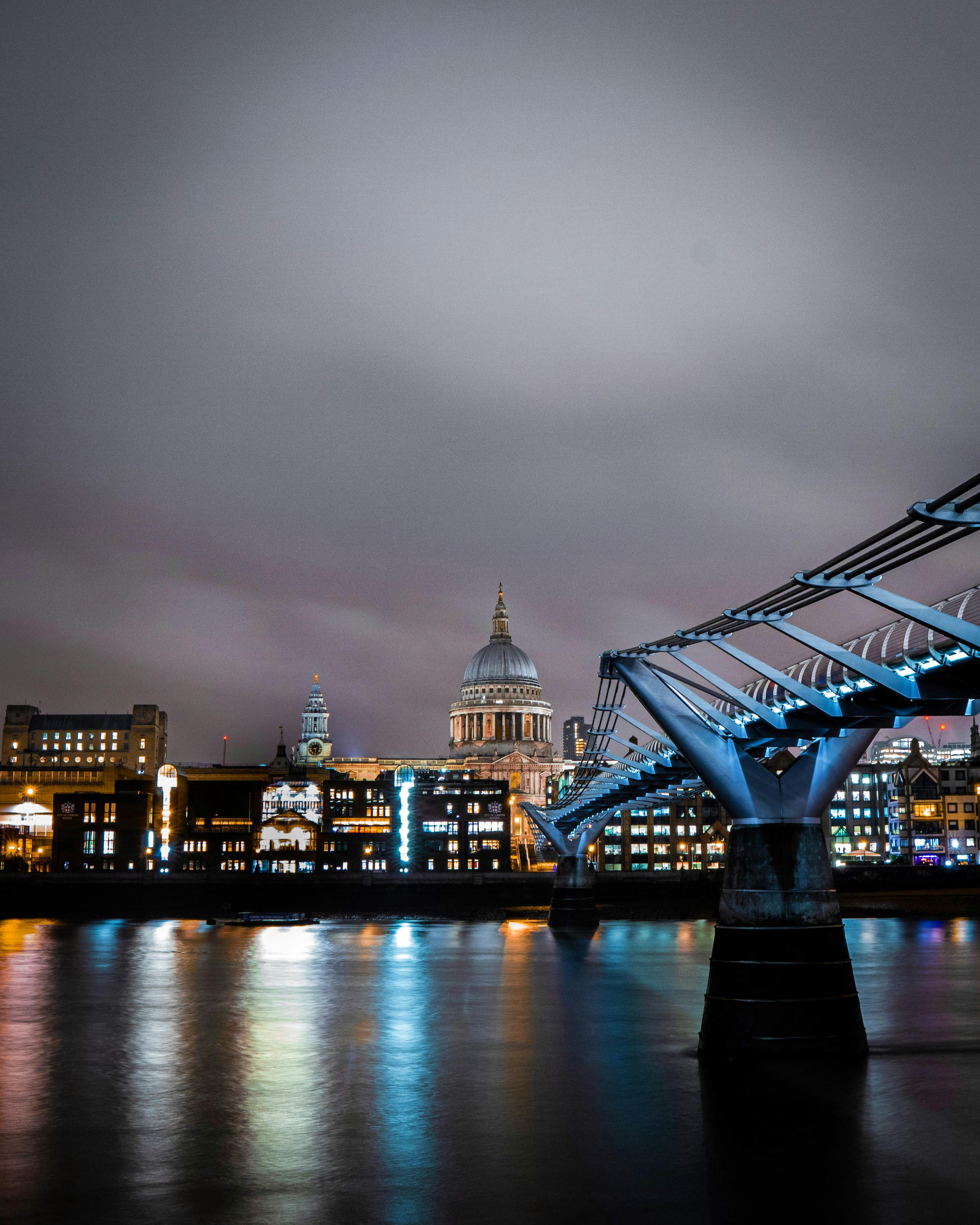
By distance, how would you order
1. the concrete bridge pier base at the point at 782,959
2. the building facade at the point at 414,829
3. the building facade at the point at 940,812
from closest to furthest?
the concrete bridge pier base at the point at 782,959, the building facade at the point at 940,812, the building facade at the point at 414,829

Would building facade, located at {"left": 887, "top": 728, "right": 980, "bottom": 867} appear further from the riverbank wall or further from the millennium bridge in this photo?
the millennium bridge

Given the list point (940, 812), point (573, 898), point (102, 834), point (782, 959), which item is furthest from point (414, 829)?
point (782, 959)

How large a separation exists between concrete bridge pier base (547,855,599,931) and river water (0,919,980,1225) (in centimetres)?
3598

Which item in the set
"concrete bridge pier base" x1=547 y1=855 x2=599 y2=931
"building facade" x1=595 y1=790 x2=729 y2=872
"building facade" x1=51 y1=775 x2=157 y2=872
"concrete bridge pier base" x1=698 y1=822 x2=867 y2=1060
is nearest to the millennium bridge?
"concrete bridge pier base" x1=698 y1=822 x2=867 y2=1060

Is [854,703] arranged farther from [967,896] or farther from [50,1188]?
[967,896]

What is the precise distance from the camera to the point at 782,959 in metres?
31.1

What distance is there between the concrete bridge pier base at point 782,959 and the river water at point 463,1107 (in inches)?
32.9

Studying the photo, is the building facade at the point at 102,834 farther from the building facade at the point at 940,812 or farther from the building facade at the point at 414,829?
the building facade at the point at 940,812

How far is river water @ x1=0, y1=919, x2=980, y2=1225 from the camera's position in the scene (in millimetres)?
22609

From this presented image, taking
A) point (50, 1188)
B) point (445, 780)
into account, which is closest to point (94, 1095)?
point (50, 1188)

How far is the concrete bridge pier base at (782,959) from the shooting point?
101 ft

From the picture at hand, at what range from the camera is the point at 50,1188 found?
2372 centimetres

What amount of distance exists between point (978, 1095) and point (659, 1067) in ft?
27.2

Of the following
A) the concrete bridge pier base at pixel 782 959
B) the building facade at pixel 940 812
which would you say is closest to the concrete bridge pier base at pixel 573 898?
the concrete bridge pier base at pixel 782 959
